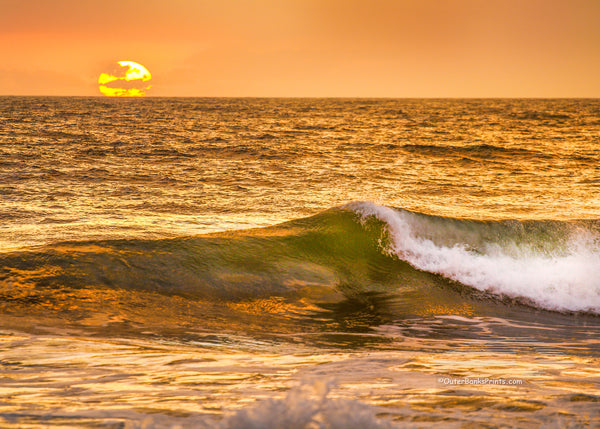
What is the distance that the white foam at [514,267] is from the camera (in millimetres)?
7719

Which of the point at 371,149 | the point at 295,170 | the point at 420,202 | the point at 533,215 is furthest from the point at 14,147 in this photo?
the point at 533,215

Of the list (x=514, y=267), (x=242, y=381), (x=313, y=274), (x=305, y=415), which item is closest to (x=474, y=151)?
(x=514, y=267)

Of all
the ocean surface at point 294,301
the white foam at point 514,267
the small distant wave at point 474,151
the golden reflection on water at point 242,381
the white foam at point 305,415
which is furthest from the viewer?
the small distant wave at point 474,151

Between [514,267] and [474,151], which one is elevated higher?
[474,151]

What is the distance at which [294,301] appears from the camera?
7008 mm

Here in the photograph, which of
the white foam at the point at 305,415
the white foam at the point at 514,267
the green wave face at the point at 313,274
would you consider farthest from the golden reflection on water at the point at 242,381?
the white foam at the point at 514,267

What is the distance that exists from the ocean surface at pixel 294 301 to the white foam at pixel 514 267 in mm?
35

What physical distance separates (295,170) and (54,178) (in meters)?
7.88

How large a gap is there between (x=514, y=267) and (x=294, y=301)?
3989mm

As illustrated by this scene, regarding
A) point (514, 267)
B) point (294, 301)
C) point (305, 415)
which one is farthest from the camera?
point (514, 267)

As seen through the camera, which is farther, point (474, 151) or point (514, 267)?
point (474, 151)

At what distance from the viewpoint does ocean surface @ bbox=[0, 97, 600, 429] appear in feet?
9.45

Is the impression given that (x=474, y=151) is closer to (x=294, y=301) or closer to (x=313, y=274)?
(x=313, y=274)

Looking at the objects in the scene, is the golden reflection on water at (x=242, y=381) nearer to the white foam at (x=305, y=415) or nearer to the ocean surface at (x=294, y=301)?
the ocean surface at (x=294, y=301)
